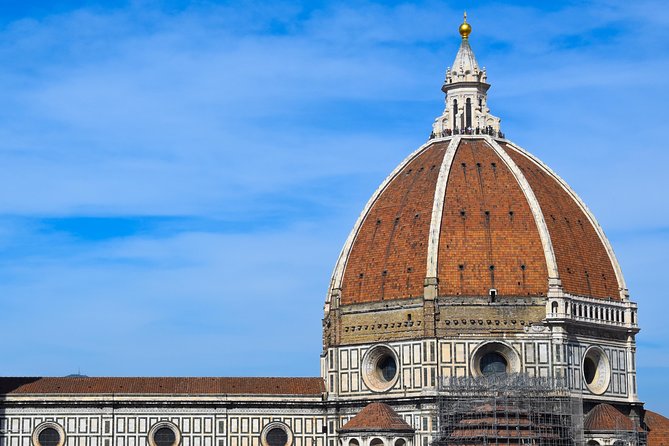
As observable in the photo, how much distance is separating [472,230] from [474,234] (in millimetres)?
240

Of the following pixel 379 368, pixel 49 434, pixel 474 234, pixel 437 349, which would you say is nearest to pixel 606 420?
pixel 437 349

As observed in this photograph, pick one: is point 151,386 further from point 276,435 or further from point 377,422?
point 377,422

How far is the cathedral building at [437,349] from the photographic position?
74.8 meters

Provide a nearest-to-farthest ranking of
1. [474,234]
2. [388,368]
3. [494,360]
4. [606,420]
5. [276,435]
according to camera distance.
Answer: [606,420] → [494,360] → [474,234] → [276,435] → [388,368]

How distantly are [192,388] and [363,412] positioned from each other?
8403 mm

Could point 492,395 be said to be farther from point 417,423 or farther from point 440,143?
point 440,143

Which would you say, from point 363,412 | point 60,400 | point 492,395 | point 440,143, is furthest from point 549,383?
point 60,400

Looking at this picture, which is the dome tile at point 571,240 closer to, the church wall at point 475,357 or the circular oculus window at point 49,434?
the church wall at point 475,357

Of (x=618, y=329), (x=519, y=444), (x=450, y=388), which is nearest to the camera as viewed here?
(x=519, y=444)

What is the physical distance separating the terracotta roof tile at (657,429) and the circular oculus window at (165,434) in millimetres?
22585

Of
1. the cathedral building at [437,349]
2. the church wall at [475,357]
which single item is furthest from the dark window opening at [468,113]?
the church wall at [475,357]

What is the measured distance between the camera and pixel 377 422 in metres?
73.7

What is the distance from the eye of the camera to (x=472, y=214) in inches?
3049

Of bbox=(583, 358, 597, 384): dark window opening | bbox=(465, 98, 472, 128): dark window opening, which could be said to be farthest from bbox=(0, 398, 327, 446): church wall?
bbox=(465, 98, 472, 128): dark window opening
